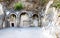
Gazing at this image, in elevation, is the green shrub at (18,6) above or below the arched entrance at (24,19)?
above

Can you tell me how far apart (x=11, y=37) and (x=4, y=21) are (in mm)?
5383

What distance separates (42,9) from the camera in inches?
671

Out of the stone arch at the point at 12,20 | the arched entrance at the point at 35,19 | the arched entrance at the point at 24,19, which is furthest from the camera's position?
the stone arch at the point at 12,20

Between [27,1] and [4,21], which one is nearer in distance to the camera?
[4,21]

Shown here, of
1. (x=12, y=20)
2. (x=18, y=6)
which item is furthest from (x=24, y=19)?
(x=18, y=6)

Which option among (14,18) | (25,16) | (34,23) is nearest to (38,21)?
(34,23)

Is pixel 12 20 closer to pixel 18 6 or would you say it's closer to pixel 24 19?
pixel 24 19

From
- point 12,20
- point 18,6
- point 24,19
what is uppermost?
point 18,6

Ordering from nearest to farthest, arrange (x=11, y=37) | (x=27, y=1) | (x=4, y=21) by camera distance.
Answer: (x=11, y=37)
(x=4, y=21)
(x=27, y=1)

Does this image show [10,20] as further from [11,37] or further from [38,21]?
[11,37]

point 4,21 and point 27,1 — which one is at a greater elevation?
point 27,1

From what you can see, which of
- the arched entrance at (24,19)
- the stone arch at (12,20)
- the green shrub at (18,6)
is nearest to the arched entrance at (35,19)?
the arched entrance at (24,19)

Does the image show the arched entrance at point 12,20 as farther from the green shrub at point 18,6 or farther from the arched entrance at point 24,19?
the green shrub at point 18,6

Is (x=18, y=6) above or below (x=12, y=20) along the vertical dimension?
above
